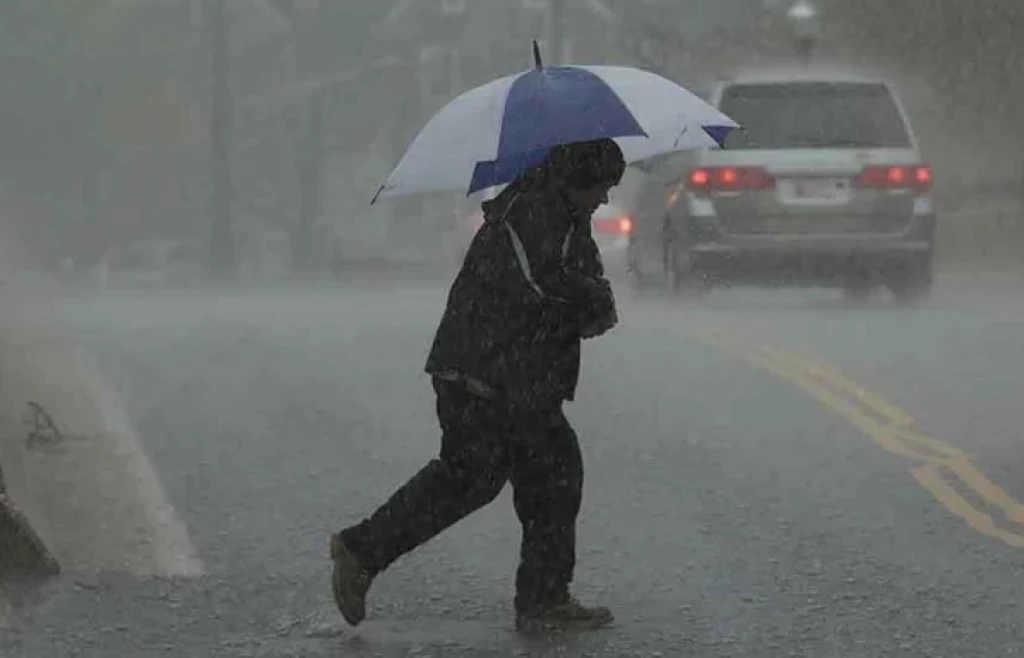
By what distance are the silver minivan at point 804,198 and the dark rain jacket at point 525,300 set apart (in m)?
10.3

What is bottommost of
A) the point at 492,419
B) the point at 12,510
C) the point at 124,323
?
the point at 124,323

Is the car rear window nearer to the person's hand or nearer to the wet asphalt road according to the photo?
the wet asphalt road

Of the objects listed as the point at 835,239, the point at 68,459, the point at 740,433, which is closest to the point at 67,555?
the point at 68,459

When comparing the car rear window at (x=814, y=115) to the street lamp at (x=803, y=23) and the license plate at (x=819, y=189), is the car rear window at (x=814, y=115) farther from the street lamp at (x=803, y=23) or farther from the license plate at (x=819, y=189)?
the street lamp at (x=803, y=23)

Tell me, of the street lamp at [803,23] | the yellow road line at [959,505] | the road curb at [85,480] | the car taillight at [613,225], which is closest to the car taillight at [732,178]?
the road curb at [85,480]

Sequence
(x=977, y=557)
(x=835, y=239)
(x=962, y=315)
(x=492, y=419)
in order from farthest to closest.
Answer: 1. (x=835, y=239)
2. (x=962, y=315)
3. (x=977, y=557)
4. (x=492, y=419)

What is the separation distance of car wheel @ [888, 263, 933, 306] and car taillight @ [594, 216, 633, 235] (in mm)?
10171

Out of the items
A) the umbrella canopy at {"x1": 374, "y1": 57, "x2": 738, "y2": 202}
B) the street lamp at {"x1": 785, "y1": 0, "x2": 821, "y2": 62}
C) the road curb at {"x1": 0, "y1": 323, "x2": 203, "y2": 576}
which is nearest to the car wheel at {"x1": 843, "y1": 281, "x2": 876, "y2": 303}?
the road curb at {"x1": 0, "y1": 323, "x2": 203, "y2": 576}

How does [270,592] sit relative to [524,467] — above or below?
below

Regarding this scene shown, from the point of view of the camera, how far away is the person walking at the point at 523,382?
6.02 meters

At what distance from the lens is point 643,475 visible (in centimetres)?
898

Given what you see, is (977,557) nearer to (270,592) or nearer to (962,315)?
(270,592)

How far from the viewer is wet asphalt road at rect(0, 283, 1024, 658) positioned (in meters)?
6.43

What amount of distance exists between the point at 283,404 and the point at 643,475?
9.02ft
